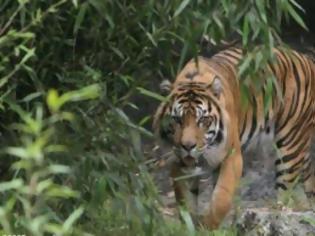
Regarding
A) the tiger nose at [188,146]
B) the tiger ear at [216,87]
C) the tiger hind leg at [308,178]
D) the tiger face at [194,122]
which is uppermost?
the tiger ear at [216,87]

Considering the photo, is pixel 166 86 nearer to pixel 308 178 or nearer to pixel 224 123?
pixel 224 123

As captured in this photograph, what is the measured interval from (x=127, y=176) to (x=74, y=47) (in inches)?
23.7

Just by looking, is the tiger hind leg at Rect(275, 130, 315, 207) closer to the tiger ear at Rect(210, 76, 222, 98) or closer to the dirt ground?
the dirt ground

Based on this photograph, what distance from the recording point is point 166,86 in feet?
22.6

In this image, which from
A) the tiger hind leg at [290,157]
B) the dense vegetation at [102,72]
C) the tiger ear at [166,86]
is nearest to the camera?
the dense vegetation at [102,72]

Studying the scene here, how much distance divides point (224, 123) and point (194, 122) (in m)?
0.19

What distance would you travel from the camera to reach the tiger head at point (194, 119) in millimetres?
6836

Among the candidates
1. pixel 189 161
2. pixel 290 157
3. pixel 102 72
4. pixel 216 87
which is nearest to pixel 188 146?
pixel 189 161

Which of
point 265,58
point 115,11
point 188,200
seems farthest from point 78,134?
point 188,200

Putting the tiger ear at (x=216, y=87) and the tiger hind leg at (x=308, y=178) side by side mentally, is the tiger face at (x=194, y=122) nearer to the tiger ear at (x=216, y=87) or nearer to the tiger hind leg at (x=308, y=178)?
the tiger ear at (x=216, y=87)

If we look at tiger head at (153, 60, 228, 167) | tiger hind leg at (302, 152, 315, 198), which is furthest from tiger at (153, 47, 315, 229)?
tiger hind leg at (302, 152, 315, 198)

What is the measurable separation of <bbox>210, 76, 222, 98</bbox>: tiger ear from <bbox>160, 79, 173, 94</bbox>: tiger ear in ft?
0.90

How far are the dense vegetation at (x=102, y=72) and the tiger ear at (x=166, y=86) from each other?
1.65m

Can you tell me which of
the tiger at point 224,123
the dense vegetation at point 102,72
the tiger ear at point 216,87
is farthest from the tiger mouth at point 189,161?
the dense vegetation at point 102,72
